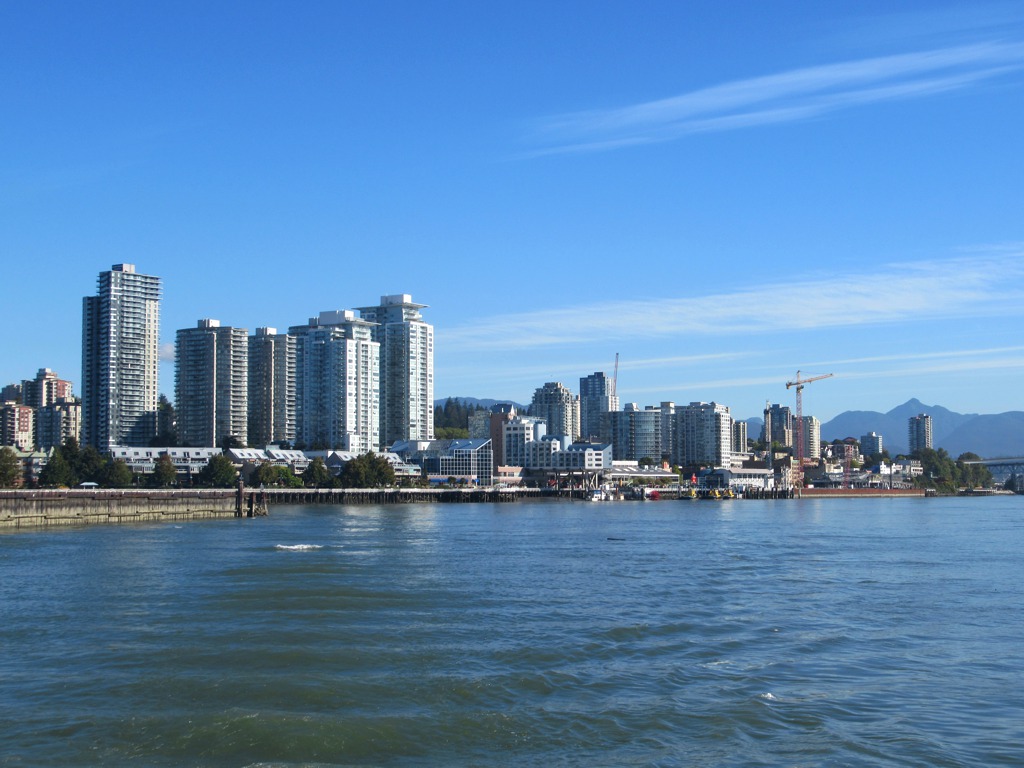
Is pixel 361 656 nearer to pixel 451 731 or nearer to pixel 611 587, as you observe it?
pixel 451 731

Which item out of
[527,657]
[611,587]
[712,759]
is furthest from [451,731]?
[611,587]

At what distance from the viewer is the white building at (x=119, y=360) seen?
17388 cm

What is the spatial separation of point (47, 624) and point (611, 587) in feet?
58.7

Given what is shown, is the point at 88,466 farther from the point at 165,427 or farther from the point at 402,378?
the point at 402,378

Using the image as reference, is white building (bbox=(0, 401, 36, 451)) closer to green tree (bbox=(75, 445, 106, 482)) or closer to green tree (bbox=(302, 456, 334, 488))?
green tree (bbox=(75, 445, 106, 482))

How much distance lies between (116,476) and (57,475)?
279 inches

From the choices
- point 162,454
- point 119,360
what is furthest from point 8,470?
point 119,360

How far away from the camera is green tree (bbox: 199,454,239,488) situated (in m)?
136

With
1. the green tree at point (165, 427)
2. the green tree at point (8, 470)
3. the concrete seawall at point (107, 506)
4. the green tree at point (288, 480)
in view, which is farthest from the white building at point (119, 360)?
the concrete seawall at point (107, 506)

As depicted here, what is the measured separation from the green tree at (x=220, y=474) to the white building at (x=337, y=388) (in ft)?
129

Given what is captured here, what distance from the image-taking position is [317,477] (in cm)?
14412

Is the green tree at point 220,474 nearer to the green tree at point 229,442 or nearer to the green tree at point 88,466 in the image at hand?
the green tree at point 88,466

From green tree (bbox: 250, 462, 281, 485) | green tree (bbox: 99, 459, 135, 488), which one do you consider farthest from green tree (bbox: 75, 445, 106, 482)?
green tree (bbox: 250, 462, 281, 485)

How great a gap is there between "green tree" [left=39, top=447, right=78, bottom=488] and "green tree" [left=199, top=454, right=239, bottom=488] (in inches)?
625
